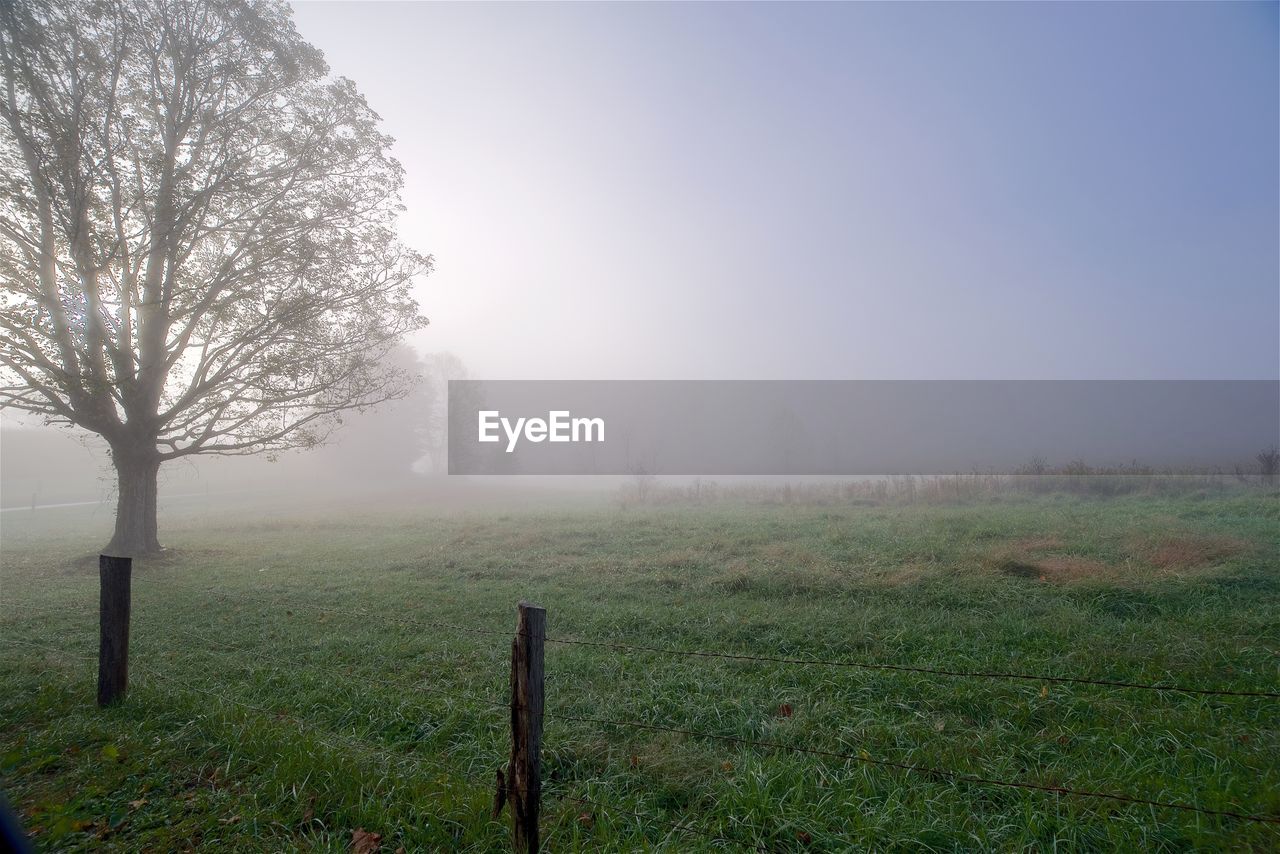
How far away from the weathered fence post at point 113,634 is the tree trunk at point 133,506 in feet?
43.1

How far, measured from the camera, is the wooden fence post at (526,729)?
3486mm

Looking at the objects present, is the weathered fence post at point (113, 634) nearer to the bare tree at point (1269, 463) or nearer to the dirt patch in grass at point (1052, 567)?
the dirt patch in grass at point (1052, 567)

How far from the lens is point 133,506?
1661 cm

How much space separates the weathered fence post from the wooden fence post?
4.70 meters

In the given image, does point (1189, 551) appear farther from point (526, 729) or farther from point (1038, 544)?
point (526, 729)

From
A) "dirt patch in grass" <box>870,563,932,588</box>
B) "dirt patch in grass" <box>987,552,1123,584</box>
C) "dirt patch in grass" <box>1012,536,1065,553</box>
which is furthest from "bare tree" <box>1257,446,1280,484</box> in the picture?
"dirt patch in grass" <box>870,563,932,588</box>

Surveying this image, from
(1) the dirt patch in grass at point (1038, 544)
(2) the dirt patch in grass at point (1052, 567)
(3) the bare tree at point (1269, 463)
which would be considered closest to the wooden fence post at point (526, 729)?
(2) the dirt patch in grass at point (1052, 567)

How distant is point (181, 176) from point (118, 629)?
13.1 meters

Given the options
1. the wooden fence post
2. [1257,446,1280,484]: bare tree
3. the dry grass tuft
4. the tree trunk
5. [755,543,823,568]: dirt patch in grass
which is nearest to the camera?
the wooden fence post

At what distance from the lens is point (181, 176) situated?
1466 cm

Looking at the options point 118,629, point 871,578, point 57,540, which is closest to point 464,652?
point 118,629

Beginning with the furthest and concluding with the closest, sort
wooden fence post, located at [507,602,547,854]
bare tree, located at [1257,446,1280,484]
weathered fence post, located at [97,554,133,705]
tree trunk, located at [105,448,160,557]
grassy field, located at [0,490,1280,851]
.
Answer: bare tree, located at [1257,446,1280,484] → tree trunk, located at [105,448,160,557] → weathered fence post, located at [97,554,133,705] → grassy field, located at [0,490,1280,851] → wooden fence post, located at [507,602,547,854]

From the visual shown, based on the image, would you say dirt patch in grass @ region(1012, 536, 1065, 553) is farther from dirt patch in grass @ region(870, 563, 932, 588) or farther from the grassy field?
dirt patch in grass @ region(870, 563, 932, 588)

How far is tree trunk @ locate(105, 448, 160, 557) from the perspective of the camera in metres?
16.4
